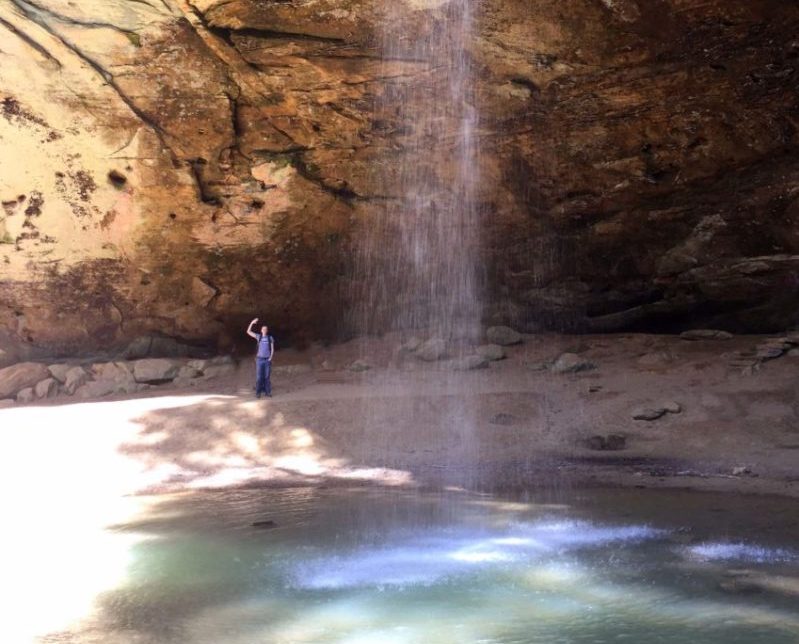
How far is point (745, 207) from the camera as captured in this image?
12.7 m

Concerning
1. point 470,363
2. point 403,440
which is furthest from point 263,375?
point 470,363

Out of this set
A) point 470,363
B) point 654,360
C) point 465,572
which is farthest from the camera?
point 470,363

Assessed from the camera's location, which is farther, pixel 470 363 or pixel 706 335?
pixel 470 363

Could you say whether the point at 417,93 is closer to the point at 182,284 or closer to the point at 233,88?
the point at 233,88

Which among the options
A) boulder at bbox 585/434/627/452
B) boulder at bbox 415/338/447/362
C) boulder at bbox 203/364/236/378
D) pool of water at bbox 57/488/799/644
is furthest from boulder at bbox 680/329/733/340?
boulder at bbox 203/364/236/378

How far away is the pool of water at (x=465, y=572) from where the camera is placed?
4.09 metres

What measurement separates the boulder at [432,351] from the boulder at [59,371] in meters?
6.94

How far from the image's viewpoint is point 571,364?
12586mm

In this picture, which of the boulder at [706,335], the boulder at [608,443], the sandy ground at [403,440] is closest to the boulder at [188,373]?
the sandy ground at [403,440]

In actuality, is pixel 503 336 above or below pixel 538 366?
above

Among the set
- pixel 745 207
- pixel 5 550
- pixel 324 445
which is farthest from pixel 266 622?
pixel 745 207

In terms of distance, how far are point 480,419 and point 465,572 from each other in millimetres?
5415

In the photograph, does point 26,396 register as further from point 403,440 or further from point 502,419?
point 502,419

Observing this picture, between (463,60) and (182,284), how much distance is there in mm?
7431
